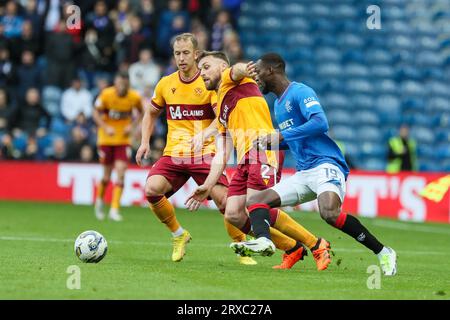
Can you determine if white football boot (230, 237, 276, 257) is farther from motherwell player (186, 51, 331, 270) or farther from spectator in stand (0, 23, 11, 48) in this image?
spectator in stand (0, 23, 11, 48)

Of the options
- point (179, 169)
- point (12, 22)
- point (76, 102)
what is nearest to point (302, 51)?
point (76, 102)

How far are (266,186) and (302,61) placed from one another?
1546 centimetres

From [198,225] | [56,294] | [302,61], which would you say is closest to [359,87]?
[302,61]

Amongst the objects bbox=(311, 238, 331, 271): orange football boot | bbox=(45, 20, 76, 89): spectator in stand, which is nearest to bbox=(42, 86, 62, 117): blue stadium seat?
bbox=(45, 20, 76, 89): spectator in stand

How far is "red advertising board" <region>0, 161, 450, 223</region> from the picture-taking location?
19.8m

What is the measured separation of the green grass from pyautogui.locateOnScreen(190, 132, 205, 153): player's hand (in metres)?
1.17

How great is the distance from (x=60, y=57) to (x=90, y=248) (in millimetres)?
12667

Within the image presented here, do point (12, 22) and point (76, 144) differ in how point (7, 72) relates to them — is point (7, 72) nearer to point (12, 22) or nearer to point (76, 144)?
point (12, 22)

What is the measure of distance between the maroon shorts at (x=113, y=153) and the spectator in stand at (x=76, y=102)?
14.1ft

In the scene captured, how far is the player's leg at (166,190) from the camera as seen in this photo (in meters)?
10.9

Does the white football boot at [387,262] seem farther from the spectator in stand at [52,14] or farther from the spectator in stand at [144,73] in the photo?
the spectator in stand at [52,14]

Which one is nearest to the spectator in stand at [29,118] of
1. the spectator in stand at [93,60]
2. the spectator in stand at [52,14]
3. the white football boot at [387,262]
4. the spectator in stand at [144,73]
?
the spectator in stand at [93,60]

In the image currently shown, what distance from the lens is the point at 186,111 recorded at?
11.1 meters
